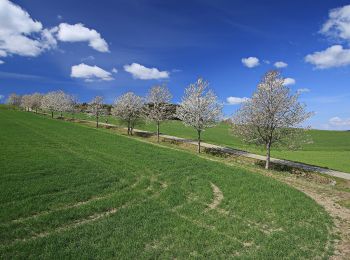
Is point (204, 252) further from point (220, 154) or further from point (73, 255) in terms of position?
point (220, 154)

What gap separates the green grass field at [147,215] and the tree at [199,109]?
2408cm

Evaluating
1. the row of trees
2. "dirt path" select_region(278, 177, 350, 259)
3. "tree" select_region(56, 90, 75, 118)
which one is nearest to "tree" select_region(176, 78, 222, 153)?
the row of trees

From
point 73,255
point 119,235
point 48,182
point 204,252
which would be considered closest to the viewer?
point 73,255

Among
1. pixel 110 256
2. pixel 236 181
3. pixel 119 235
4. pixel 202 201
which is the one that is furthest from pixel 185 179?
pixel 110 256

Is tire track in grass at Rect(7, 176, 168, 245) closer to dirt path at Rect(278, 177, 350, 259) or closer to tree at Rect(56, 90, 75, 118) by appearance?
dirt path at Rect(278, 177, 350, 259)

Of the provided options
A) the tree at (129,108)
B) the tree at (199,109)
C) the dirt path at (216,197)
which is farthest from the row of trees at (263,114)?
the tree at (129,108)

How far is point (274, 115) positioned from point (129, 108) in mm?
44380

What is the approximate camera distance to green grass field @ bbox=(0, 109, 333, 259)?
13844 millimetres

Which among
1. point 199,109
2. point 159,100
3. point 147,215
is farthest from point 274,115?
point 159,100

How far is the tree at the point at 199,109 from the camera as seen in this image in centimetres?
5375

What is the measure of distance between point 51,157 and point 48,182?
38.2ft

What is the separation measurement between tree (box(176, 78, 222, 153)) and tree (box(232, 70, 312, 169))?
1132cm

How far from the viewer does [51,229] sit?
50.1ft

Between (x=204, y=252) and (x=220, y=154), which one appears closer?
(x=204, y=252)
